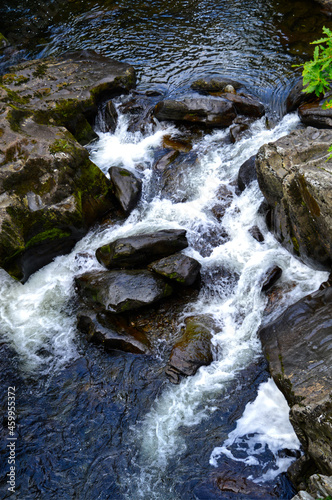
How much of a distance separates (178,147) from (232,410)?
765 centimetres

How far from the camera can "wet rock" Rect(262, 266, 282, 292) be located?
863 cm

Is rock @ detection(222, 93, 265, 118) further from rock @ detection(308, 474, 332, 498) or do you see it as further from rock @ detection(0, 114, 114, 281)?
rock @ detection(308, 474, 332, 498)

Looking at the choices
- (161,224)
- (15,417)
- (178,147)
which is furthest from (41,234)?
(178,147)

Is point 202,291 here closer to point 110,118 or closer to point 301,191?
point 301,191

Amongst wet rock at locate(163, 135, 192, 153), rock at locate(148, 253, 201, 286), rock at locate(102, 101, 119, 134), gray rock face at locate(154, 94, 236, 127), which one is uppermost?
rock at locate(102, 101, 119, 134)

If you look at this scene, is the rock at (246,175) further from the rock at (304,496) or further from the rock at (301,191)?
the rock at (304,496)

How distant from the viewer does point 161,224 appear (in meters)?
10.4

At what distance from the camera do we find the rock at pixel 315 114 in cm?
1106

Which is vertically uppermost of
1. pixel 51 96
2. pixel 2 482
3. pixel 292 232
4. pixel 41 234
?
pixel 51 96

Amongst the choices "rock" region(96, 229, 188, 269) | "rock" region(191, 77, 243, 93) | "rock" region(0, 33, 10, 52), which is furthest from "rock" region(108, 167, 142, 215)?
"rock" region(0, 33, 10, 52)

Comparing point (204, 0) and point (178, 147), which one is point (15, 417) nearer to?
point (178, 147)

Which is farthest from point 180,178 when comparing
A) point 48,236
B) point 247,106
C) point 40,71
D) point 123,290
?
point 40,71

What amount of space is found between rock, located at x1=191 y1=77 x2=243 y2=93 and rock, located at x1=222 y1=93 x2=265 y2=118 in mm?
930

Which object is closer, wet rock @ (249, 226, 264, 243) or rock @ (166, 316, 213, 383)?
rock @ (166, 316, 213, 383)
